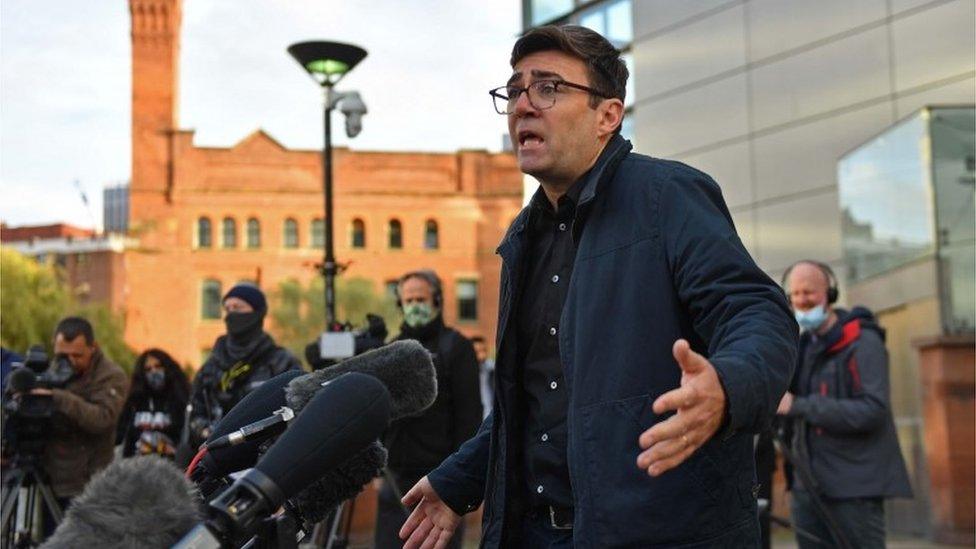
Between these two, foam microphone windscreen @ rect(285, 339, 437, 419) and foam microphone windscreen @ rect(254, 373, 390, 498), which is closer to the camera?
foam microphone windscreen @ rect(254, 373, 390, 498)

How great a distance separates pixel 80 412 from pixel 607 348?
23.3 feet

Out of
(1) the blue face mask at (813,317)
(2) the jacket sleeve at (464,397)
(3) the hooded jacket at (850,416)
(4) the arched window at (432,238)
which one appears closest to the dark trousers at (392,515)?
(2) the jacket sleeve at (464,397)

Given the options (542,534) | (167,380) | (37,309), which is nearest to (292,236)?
(37,309)

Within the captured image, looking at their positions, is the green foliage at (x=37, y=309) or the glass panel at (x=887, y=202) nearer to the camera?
the glass panel at (x=887, y=202)

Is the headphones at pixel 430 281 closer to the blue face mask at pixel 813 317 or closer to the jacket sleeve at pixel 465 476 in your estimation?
the blue face mask at pixel 813 317

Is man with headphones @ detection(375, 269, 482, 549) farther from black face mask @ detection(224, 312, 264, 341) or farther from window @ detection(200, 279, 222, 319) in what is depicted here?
window @ detection(200, 279, 222, 319)

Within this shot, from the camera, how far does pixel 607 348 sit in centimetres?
310

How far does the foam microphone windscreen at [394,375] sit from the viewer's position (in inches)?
109

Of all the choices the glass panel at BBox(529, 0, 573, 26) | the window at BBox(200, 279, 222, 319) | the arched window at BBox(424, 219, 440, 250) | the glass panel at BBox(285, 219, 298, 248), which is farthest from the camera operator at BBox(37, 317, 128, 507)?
the arched window at BBox(424, 219, 440, 250)

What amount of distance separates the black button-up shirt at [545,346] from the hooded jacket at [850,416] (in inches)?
160

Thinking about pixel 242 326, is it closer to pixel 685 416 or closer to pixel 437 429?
pixel 437 429

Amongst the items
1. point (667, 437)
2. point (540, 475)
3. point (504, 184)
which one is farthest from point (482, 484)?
point (504, 184)

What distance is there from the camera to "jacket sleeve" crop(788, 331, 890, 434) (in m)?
7.21

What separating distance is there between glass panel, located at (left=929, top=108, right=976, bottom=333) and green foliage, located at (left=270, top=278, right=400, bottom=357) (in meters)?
45.1
